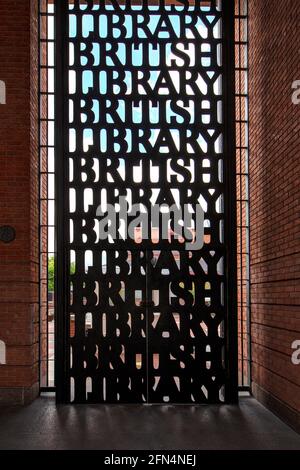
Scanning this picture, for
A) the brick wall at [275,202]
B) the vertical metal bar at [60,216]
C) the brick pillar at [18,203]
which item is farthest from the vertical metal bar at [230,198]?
the brick pillar at [18,203]

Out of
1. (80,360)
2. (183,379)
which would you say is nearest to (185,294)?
(183,379)

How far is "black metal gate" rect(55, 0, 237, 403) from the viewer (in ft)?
24.1

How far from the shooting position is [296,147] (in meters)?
6.00

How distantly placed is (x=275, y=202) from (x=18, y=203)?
315cm

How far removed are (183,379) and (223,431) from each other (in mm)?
1413

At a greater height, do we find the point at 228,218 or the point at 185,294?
the point at 228,218

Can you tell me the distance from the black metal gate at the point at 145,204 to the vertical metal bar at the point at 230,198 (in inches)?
0.5

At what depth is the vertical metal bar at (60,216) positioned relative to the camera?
7352 millimetres

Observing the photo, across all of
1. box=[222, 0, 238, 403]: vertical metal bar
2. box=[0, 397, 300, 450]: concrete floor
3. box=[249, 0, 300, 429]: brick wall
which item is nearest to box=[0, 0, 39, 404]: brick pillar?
box=[0, 397, 300, 450]: concrete floor

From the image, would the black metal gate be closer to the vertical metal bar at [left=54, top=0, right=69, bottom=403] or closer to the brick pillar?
the vertical metal bar at [left=54, top=0, right=69, bottom=403]

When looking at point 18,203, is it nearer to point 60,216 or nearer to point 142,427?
point 60,216

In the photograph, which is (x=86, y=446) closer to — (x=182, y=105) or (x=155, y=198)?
(x=155, y=198)

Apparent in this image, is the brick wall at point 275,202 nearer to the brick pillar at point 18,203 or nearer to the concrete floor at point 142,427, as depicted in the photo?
the concrete floor at point 142,427

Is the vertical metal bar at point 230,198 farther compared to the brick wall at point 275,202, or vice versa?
the vertical metal bar at point 230,198
